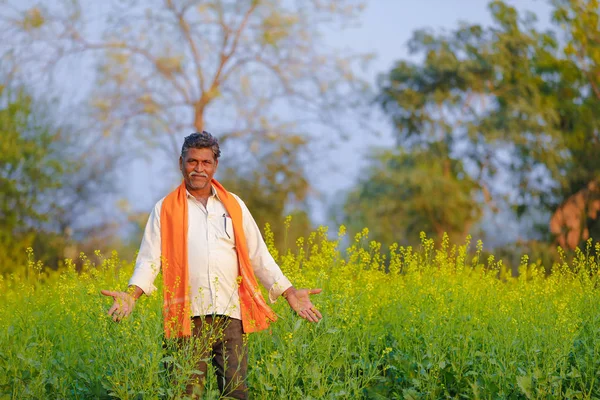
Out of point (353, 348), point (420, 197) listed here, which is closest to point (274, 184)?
point (420, 197)

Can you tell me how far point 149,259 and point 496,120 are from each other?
2290 cm

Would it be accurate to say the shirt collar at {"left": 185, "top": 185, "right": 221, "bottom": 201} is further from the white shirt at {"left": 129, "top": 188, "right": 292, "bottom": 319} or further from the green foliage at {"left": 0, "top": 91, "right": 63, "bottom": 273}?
the green foliage at {"left": 0, "top": 91, "right": 63, "bottom": 273}

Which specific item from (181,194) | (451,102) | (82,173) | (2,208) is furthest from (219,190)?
(451,102)

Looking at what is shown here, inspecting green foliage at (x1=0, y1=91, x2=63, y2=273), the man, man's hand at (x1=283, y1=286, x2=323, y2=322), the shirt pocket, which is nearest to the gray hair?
the man

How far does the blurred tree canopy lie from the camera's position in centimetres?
2530

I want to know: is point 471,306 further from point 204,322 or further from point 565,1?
point 565,1

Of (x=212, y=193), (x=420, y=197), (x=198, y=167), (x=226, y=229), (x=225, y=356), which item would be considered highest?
(x=420, y=197)

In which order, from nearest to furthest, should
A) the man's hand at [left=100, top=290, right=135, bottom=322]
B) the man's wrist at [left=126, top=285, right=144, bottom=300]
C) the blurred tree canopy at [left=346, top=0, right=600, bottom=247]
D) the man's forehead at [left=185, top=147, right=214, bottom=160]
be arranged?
the man's hand at [left=100, top=290, right=135, bottom=322], the man's wrist at [left=126, top=285, right=144, bottom=300], the man's forehead at [left=185, top=147, right=214, bottom=160], the blurred tree canopy at [left=346, top=0, right=600, bottom=247]

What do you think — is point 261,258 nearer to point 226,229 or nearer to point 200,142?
point 226,229

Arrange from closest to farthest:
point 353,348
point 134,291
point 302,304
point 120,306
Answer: point 120,306 < point 134,291 < point 302,304 < point 353,348

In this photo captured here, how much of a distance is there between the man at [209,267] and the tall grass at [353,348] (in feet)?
0.48

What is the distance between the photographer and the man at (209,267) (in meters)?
4.58

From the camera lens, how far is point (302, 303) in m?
4.79

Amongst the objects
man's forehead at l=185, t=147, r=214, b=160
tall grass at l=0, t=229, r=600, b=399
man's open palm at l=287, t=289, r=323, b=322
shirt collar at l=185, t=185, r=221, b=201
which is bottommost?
tall grass at l=0, t=229, r=600, b=399
